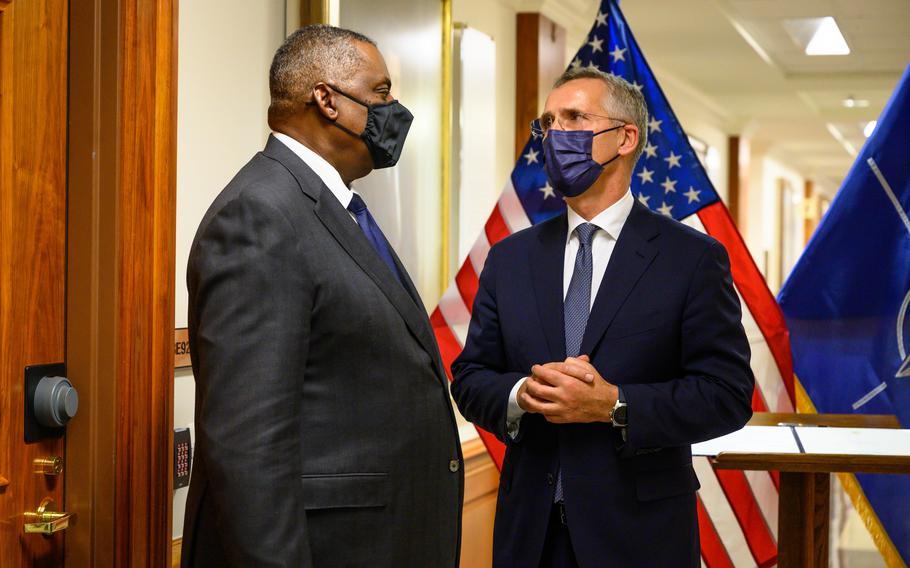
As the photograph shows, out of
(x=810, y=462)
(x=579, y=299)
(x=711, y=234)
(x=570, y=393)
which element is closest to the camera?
(x=570, y=393)

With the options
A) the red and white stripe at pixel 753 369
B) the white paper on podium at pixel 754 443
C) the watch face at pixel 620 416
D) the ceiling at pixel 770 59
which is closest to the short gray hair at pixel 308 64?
the watch face at pixel 620 416

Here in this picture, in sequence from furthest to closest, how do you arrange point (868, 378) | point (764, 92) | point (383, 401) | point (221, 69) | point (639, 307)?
point (764, 92), point (868, 378), point (221, 69), point (639, 307), point (383, 401)

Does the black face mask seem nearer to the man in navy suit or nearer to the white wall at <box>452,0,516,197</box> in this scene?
the man in navy suit

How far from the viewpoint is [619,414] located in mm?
1878

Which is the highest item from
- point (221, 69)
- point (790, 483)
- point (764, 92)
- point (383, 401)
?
point (764, 92)

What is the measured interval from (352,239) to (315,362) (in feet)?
0.69

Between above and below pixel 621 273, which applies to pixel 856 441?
below

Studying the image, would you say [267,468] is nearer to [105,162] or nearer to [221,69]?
[105,162]

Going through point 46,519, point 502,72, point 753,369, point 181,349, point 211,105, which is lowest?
point 46,519

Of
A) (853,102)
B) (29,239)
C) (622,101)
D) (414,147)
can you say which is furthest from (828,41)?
(29,239)

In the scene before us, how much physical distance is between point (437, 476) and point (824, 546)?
1.27 meters

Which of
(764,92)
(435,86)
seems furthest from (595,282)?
(764,92)

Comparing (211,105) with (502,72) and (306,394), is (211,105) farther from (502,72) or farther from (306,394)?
(502,72)

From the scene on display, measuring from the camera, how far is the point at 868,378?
3.30m
